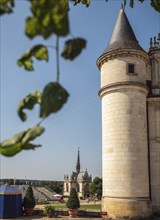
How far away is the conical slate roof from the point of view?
1664cm

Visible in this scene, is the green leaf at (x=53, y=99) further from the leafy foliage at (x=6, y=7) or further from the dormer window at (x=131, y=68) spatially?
the dormer window at (x=131, y=68)

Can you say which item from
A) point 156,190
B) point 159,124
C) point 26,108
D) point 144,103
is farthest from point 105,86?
point 26,108

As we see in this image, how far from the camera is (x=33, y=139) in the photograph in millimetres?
902

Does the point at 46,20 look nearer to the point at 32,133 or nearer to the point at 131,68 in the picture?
the point at 32,133

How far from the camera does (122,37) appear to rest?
17141mm

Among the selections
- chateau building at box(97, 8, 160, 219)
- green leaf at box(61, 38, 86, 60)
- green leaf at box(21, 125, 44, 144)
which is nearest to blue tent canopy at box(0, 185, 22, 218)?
chateau building at box(97, 8, 160, 219)

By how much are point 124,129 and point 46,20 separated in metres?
14.9

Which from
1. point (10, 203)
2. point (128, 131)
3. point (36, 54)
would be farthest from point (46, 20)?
point (10, 203)

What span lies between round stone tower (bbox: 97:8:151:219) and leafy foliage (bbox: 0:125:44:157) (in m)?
14.4

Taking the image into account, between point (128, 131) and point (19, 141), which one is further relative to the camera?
point (128, 131)

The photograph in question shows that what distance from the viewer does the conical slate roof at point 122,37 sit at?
16.6 m

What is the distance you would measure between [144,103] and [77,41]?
1600cm

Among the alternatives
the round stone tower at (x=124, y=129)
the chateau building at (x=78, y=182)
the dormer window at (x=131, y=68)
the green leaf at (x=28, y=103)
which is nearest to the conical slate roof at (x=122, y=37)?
the round stone tower at (x=124, y=129)

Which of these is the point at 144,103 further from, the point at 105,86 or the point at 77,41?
the point at 77,41
